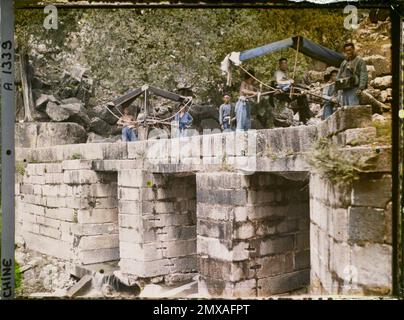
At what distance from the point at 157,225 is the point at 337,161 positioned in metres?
2.35

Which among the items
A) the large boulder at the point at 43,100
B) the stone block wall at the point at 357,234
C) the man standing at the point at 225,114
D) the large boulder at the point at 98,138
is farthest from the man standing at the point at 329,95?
the large boulder at the point at 43,100

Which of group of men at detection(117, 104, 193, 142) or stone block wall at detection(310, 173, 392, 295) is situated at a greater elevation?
group of men at detection(117, 104, 193, 142)

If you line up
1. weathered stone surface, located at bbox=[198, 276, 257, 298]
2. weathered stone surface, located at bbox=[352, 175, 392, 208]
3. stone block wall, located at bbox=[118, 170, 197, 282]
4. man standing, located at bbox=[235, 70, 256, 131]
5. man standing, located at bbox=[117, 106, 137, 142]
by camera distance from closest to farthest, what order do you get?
weathered stone surface, located at bbox=[352, 175, 392, 208] → man standing, located at bbox=[235, 70, 256, 131] → weathered stone surface, located at bbox=[198, 276, 257, 298] → man standing, located at bbox=[117, 106, 137, 142] → stone block wall, located at bbox=[118, 170, 197, 282]

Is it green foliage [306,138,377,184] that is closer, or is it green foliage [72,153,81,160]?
green foliage [306,138,377,184]

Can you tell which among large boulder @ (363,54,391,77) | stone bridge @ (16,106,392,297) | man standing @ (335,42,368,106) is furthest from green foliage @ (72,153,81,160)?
large boulder @ (363,54,391,77)

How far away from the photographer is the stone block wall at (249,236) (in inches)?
209

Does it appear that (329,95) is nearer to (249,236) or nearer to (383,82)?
(383,82)

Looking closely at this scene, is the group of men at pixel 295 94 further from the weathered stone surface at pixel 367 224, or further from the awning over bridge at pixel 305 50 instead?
the weathered stone surface at pixel 367 224

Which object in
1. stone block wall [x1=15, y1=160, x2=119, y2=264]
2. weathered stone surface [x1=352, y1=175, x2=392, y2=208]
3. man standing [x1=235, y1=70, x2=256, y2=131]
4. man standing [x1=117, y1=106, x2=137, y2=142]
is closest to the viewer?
weathered stone surface [x1=352, y1=175, x2=392, y2=208]

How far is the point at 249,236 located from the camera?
5.37 meters

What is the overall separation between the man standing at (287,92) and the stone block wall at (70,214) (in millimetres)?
2390

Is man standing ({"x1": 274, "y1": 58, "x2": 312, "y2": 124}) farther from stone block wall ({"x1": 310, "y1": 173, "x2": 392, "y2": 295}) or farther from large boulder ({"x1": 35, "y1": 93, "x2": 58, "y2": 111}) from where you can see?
large boulder ({"x1": 35, "y1": 93, "x2": 58, "y2": 111})

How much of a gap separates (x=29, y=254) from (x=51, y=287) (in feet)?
1.48

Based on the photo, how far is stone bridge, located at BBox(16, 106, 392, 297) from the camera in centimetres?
470
